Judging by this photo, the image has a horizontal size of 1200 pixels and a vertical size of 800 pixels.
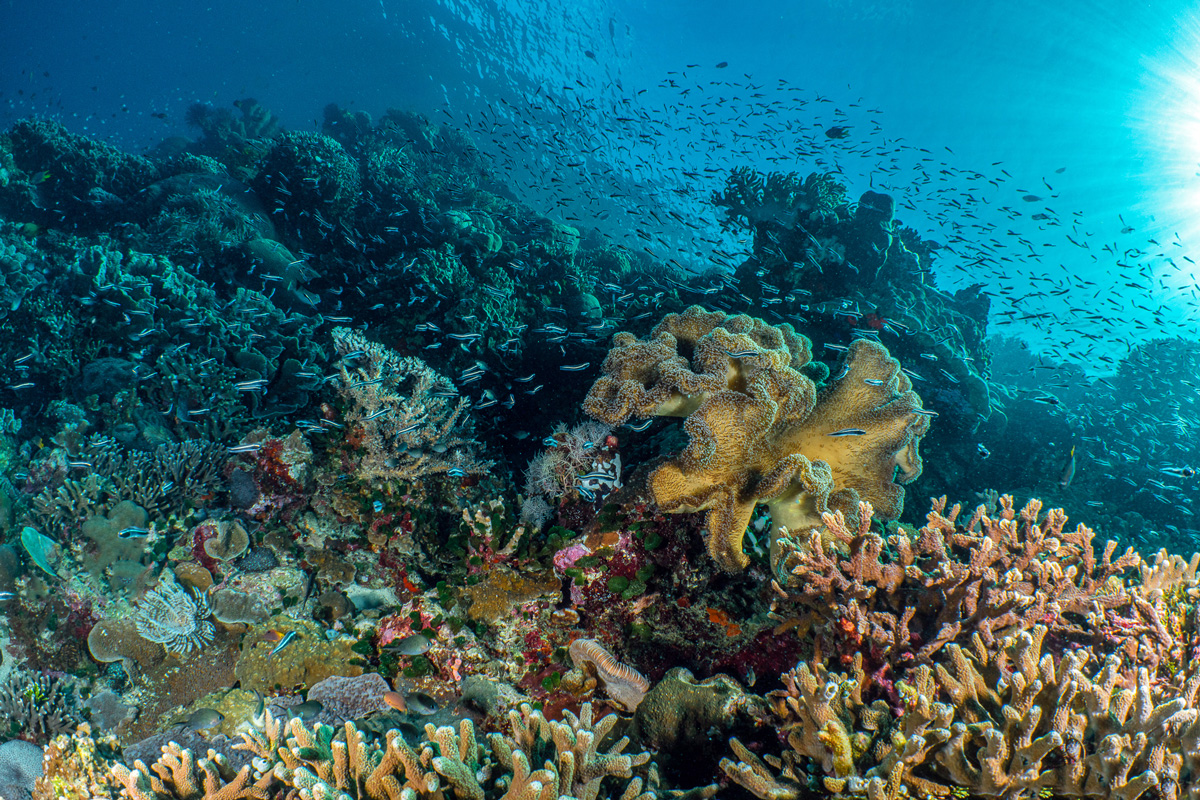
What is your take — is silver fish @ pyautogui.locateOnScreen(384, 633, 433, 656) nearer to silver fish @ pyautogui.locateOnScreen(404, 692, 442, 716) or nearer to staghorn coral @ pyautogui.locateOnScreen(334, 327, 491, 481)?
silver fish @ pyautogui.locateOnScreen(404, 692, 442, 716)

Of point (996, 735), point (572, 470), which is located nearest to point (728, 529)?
point (572, 470)

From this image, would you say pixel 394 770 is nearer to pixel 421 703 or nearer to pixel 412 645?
pixel 421 703

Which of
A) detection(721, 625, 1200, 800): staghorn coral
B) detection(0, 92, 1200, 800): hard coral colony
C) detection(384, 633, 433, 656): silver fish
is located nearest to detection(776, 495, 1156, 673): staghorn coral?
detection(0, 92, 1200, 800): hard coral colony

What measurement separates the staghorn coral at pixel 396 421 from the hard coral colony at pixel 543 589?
0.06 meters

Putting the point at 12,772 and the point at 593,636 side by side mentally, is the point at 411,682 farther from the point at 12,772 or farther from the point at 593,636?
the point at 12,772

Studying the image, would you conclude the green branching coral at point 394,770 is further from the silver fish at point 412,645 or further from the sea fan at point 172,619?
the sea fan at point 172,619

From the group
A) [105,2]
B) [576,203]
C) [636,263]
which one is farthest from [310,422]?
[105,2]

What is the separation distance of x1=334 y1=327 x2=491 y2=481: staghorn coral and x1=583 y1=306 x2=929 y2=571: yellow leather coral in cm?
226

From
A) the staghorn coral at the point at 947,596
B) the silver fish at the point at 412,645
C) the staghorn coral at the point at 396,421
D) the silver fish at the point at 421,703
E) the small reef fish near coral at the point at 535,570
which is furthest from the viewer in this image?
the staghorn coral at the point at 396,421

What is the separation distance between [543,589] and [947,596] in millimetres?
2851

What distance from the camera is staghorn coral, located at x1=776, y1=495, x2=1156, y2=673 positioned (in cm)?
281

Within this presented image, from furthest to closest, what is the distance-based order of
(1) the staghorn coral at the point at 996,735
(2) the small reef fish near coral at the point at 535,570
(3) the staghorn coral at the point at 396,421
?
(3) the staghorn coral at the point at 396,421, (2) the small reef fish near coral at the point at 535,570, (1) the staghorn coral at the point at 996,735

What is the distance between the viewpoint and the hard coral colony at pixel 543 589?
235 cm

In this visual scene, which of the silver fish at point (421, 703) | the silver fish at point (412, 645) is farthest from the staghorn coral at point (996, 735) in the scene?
the silver fish at point (412, 645)
